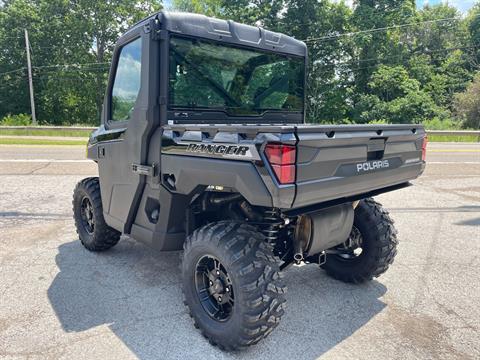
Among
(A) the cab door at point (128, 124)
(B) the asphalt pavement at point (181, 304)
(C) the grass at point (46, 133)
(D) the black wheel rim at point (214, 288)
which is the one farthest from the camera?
(C) the grass at point (46, 133)

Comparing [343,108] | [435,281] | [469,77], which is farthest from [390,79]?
[435,281]

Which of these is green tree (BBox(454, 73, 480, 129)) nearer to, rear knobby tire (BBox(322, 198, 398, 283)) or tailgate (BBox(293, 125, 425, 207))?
rear knobby tire (BBox(322, 198, 398, 283))

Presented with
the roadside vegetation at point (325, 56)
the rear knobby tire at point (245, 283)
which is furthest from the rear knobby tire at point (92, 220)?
the roadside vegetation at point (325, 56)

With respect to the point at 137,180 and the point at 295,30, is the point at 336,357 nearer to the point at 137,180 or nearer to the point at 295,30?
the point at 137,180

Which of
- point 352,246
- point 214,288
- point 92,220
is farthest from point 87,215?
point 352,246

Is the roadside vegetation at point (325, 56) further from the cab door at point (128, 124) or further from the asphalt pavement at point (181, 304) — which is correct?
the cab door at point (128, 124)

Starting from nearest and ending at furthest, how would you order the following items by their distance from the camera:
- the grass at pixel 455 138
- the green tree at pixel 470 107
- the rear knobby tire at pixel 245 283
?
the rear knobby tire at pixel 245 283
the grass at pixel 455 138
the green tree at pixel 470 107

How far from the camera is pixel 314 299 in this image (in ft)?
11.5

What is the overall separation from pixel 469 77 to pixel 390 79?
10490 mm

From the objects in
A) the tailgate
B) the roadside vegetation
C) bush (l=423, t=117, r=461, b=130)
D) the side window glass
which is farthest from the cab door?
bush (l=423, t=117, r=461, b=130)

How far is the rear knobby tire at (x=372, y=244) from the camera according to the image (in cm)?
357

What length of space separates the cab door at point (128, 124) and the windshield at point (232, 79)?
207 mm

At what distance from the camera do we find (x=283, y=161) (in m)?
2.23

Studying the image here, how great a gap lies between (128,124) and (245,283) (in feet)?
6.02
